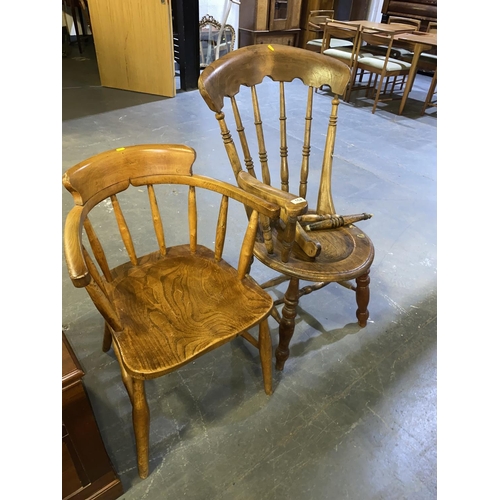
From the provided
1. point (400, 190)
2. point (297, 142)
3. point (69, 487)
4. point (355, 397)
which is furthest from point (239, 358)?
point (297, 142)

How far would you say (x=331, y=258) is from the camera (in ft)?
4.32

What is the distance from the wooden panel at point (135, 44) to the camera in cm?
369

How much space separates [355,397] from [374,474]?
265 mm

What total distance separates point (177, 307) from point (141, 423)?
0.33m

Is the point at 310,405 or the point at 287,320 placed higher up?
the point at 287,320

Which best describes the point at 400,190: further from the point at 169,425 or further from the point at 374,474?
the point at 169,425

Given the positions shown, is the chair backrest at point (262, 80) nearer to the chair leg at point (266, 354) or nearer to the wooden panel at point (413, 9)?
the chair leg at point (266, 354)

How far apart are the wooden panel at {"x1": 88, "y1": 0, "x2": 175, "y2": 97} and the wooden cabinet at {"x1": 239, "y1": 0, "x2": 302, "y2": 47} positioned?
194cm

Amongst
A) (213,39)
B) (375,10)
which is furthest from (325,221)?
(375,10)

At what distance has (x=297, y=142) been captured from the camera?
333cm

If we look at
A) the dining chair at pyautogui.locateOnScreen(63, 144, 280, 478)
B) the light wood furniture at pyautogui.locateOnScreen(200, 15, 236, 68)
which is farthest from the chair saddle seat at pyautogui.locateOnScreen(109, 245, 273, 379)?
Answer: the light wood furniture at pyautogui.locateOnScreen(200, 15, 236, 68)

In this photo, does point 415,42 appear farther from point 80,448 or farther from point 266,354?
point 80,448

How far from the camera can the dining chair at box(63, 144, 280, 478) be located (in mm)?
959

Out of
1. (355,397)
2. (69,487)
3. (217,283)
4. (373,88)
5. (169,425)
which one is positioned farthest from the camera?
(373,88)
